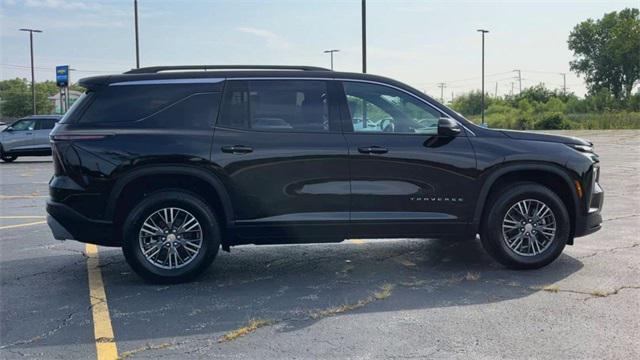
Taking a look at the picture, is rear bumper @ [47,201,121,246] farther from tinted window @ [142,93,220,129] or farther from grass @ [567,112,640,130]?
grass @ [567,112,640,130]

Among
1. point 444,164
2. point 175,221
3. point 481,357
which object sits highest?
point 444,164

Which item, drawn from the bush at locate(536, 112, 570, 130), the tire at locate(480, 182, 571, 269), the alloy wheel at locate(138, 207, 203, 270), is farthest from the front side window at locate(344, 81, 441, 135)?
the bush at locate(536, 112, 570, 130)

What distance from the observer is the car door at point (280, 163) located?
562 centimetres

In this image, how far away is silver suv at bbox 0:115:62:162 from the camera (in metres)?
22.5

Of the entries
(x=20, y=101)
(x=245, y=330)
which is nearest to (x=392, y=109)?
(x=245, y=330)

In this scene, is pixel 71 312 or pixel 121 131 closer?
pixel 71 312

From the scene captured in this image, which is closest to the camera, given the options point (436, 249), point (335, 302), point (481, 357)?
point (481, 357)

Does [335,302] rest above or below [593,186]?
below

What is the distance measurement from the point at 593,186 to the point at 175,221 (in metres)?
4.01

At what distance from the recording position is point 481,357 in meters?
3.91

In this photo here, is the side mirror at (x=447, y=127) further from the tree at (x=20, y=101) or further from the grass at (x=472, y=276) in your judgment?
the tree at (x=20, y=101)

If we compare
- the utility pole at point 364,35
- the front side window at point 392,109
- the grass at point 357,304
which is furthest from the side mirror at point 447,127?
the utility pole at point 364,35

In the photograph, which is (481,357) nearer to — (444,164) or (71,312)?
(444,164)

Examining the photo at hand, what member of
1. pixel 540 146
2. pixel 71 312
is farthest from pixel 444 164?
pixel 71 312
